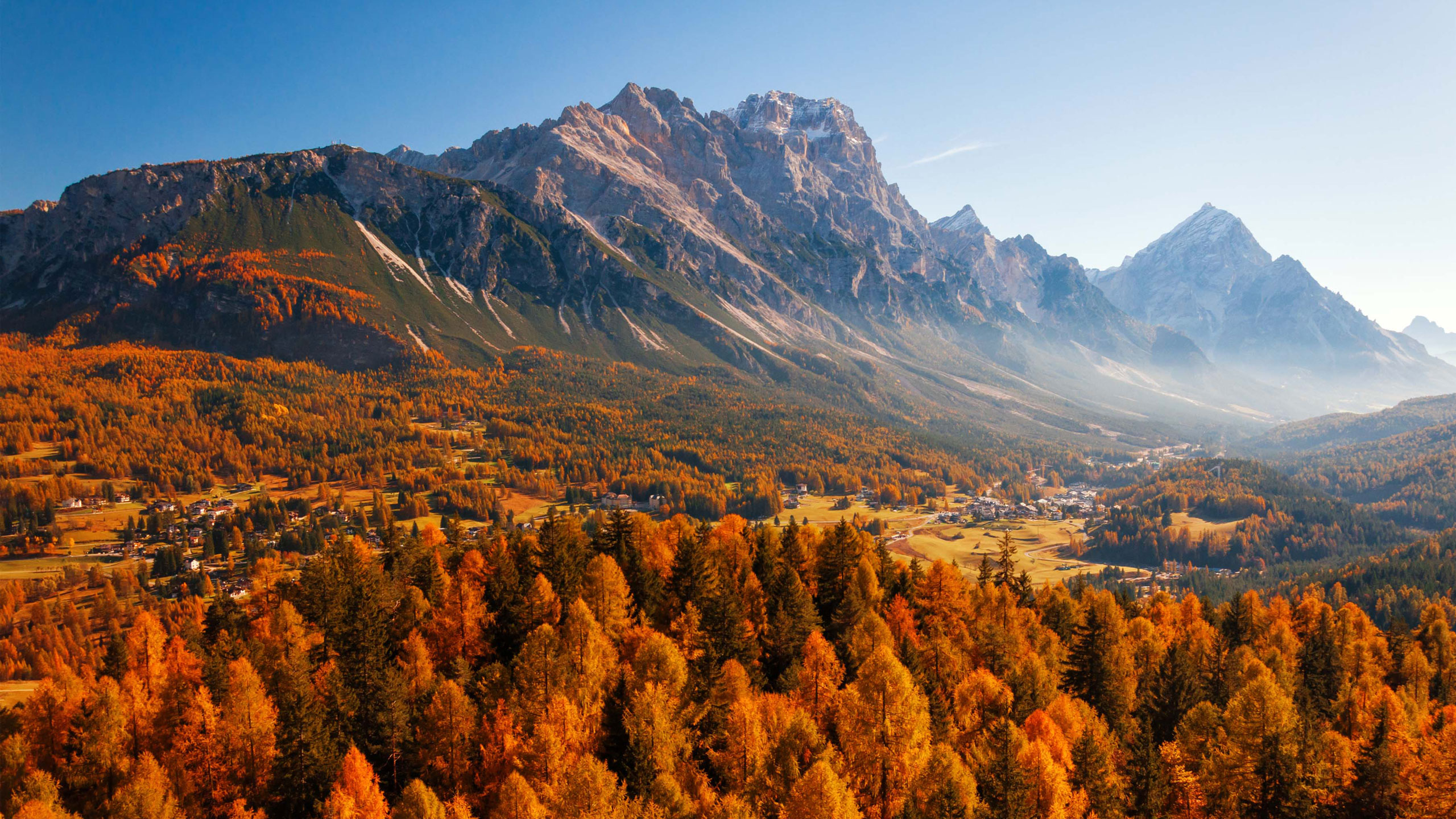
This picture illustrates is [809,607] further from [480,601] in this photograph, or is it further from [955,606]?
[480,601]

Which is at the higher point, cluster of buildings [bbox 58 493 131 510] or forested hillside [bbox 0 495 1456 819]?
forested hillside [bbox 0 495 1456 819]

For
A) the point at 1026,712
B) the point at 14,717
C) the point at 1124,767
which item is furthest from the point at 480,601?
the point at 1124,767

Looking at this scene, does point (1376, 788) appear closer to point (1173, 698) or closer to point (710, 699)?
point (1173, 698)

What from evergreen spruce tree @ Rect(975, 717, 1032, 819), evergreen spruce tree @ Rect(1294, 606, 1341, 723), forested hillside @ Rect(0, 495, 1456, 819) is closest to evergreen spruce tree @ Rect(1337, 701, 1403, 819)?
forested hillside @ Rect(0, 495, 1456, 819)

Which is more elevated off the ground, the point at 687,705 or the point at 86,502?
the point at 687,705

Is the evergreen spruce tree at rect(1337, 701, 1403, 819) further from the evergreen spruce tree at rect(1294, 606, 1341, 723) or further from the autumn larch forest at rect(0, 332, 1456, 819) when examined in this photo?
the evergreen spruce tree at rect(1294, 606, 1341, 723)

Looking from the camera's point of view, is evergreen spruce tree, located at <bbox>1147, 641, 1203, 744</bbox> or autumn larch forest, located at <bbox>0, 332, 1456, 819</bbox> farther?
evergreen spruce tree, located at <bbox>1147, 641, 1203, 744</bbox>

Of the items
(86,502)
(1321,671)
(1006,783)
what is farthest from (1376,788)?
(86,502)

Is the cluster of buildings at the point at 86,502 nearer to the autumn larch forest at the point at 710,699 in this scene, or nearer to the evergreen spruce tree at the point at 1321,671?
the autumn larch forest at the point at 710,699

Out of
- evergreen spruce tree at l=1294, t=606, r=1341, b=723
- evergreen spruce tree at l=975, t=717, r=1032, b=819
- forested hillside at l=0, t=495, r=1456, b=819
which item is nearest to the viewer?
evergreen spruce tree at l=975, t=717, r=1032, b=819

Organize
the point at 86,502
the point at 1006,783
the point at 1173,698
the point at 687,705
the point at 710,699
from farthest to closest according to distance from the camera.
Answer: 1. the point at 86,502
2. the point at 1173,698
3. the point at 710,699
4. the point at 687,705
5. the point at 1006,783

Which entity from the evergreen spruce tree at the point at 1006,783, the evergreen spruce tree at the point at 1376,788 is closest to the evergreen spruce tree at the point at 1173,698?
the evergreen spruce tree at the point at 1376,788

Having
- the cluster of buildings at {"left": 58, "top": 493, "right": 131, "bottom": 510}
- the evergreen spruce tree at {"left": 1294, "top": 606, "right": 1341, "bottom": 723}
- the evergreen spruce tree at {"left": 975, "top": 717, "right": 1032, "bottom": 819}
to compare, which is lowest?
the cluster of buildings at {"left": 58, "top": 493, "right": 131, "bottom": 510}

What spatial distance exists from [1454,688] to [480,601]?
342 ft
